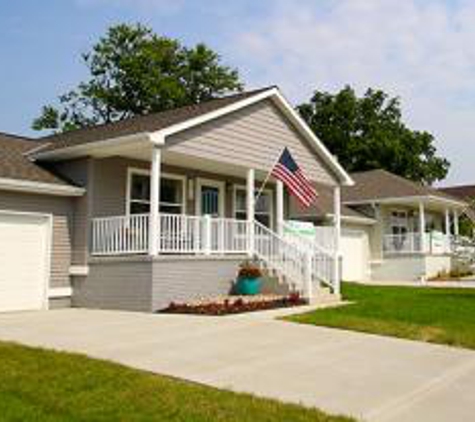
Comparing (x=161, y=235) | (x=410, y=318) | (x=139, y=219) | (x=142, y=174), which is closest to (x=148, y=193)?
(x=142, y=174)

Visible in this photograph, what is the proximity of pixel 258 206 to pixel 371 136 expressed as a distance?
109 feet

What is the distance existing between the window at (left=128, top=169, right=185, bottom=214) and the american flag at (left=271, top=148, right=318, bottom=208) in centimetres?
305

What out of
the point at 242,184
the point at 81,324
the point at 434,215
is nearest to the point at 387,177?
the point at 434,215

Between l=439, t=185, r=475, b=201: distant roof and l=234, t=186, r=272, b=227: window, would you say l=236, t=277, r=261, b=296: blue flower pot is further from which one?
l=439, t=185, r=475, b=201: distant roof

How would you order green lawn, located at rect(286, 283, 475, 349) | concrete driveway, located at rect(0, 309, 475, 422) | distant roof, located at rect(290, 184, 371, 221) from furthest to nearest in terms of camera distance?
1. distant roof, located at rect(290, 184, 371, 221)
2. green lawn, located at rect(286, 283, 475, 349)
3. concrete driveway, located at rect(0, 309, 475, 422)

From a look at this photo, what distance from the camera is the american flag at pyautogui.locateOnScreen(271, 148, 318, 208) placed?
17.9 metres

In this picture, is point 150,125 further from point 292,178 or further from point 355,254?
point 355,254

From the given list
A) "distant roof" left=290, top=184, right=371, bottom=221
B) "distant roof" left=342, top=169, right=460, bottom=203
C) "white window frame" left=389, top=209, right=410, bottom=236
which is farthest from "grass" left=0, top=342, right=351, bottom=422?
"white window frame" left=389, top=209, right=410, bottom=236

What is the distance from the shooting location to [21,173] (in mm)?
15492

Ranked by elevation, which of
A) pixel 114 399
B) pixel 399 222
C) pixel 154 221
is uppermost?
pixel 399 222

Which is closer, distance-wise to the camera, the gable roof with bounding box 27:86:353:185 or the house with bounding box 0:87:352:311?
the house with bounding box 0:87:352:311

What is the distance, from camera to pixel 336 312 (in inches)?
547

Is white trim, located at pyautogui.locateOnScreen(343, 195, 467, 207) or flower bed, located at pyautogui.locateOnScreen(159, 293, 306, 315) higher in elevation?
white trim, located at pyautogui.locateOnScreen(343, 195, 467, 207)

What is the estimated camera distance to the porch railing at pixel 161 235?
15.6 meters
